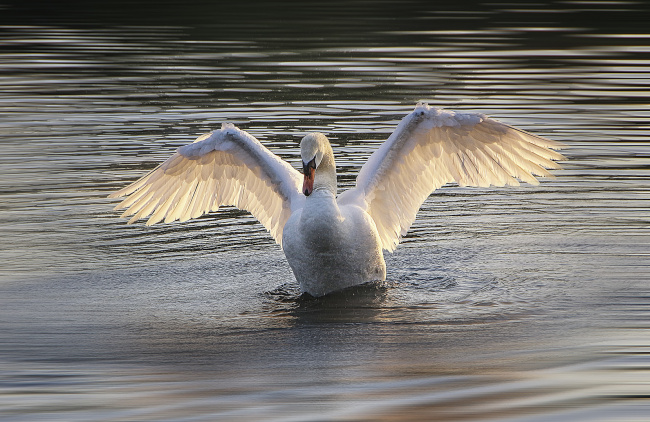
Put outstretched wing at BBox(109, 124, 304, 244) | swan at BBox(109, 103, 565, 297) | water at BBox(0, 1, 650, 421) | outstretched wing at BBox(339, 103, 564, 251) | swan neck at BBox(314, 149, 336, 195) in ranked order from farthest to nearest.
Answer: outstretched wing at BBox(109, 124, 304, 244) → outstretched wing at BBox(339, 103, 564, 251) → swan neck at BBox(314, 149, 336, 195) → swan at BBox(109, 103, 565, 297) → water at BBox(0, 1, 650, 421)

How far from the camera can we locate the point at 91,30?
2991 cm

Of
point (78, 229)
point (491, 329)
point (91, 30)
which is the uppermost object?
point (91, 30)

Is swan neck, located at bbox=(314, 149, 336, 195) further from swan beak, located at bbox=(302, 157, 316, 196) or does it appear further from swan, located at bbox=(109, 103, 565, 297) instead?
swan beak, located at bbox=(302, 157, 316, 196)

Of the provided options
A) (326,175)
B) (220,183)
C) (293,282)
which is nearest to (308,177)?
(326,175)

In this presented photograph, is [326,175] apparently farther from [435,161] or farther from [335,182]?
[435,161]

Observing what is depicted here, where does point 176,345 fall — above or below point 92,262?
below

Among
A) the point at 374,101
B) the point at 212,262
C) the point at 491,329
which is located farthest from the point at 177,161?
the point at 374,101

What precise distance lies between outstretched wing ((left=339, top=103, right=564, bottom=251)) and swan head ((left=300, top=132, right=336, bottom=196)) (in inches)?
19.9

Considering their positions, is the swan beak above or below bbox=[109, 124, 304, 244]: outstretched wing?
below

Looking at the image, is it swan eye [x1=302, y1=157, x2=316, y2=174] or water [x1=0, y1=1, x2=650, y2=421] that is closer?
water [x1=0, y1=1, x2=650, y2=421]

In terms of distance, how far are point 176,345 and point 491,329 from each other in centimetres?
241

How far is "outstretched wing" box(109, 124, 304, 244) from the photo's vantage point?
32.4ft

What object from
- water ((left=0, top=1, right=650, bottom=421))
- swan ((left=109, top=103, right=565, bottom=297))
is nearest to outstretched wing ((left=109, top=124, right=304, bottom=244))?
swan ((left=109, top=103, right=565, bottom=297))

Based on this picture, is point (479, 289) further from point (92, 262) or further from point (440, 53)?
point (440, 53)
